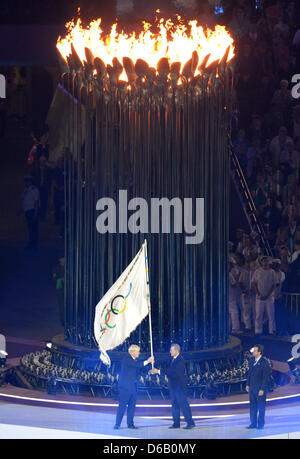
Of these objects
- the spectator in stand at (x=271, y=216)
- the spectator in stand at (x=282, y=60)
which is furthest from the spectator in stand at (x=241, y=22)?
→ the spectator in stand at (x=271, y=216)

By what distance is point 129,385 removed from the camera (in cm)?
1545

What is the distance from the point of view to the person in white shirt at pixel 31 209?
27953 mm

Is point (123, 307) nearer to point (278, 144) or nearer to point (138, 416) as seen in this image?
point (138, 416)

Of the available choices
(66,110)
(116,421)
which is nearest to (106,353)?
(116,421)

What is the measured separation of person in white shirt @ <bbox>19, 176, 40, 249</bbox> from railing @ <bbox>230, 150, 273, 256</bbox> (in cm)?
531

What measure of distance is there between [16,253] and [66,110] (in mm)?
10453

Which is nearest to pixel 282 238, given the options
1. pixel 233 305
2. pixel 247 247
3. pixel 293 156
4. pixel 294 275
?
pixel 247 247

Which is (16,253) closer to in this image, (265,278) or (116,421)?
(265,278)

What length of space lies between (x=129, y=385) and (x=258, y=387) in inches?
68.7

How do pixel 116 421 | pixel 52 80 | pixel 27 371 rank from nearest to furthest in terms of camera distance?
pixel 116 421
pixel 27 371
pixel 52 80

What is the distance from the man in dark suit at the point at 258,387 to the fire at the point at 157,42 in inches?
184

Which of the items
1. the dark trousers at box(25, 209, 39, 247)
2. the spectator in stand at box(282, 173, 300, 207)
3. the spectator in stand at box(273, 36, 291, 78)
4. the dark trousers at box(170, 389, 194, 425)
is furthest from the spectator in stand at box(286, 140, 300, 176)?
the dark trousers at box(170, 389, 194, 425)

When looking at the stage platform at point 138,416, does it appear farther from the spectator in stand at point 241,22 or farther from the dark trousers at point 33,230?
the spectator in stand at point 241,22

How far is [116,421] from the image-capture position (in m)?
15.3
